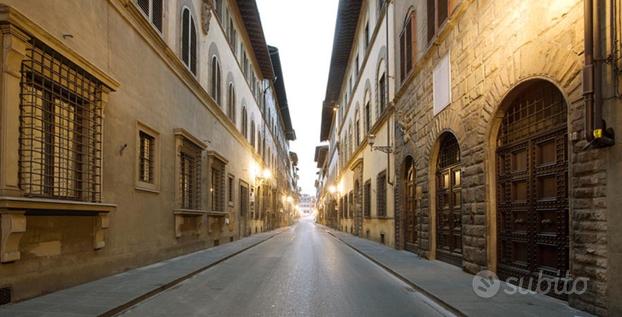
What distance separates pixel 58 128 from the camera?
9219 millimetres

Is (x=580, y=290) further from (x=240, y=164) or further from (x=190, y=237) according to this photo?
(x=240, y=164)

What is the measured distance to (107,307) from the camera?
7352mm

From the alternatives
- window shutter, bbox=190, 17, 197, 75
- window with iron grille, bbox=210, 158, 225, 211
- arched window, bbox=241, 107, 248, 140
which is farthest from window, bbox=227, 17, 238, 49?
window shutter, bbox=190, 17, 197, 75

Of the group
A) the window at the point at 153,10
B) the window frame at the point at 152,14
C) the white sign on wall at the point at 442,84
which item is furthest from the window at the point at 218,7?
the white sign on wall at the point at 442,84

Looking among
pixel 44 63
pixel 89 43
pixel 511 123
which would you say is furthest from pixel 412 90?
pixel 44 63

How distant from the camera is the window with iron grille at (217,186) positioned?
22.4m

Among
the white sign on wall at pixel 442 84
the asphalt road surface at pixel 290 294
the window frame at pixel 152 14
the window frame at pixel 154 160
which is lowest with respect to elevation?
the asphalt road surface at pixel 290 294

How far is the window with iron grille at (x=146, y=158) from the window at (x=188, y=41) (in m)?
4.25

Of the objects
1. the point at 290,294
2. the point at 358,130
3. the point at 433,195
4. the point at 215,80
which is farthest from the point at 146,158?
the point at 358,130

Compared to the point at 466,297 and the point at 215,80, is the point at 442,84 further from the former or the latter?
the point at 215,80

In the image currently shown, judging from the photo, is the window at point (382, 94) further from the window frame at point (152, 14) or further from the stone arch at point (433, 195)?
the window frame at point (152, 14)

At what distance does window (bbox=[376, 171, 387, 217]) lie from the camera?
2303cm

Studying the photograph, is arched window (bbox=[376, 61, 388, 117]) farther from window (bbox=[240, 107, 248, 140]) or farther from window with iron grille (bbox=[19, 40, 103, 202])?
window with iron grille (bbox=[19, 40, 103, 202])

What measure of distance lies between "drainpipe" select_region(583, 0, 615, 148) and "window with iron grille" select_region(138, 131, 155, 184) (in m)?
10.2
